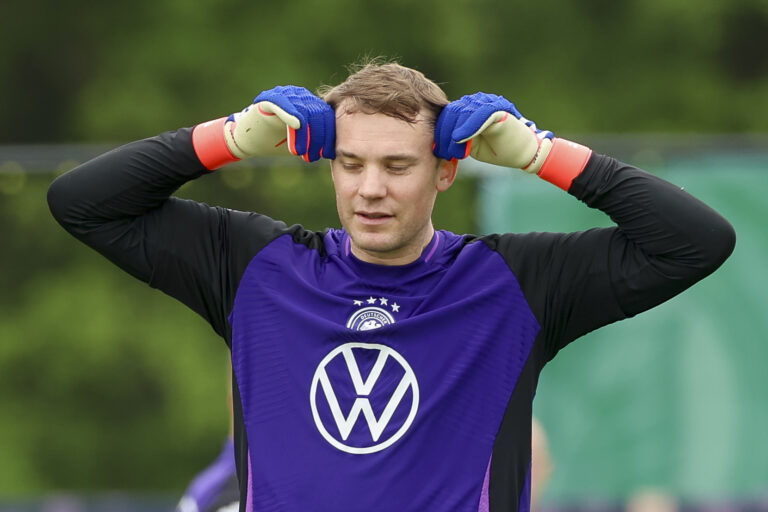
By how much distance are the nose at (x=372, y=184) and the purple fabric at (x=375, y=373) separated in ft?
0.83

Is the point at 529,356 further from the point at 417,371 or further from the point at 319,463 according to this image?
the point at 319,463

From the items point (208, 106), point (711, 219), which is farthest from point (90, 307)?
point (711, 219)

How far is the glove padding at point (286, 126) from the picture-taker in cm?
347

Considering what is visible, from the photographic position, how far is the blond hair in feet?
11.4

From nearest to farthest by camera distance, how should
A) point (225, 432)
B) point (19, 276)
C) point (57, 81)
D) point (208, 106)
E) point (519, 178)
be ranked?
1. point (519, 178)
2. point (19, 276)
3. point (225, 432)
4. point (208, 106)
5. point (57, 81)

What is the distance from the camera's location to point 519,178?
7.25 m

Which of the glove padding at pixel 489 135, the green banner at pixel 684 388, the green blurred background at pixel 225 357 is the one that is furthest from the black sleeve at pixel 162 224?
the green banner at pixel 684 388

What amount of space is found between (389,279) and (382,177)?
289 millimetres

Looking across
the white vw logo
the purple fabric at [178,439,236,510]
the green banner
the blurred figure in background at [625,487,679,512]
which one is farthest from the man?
the blurred figure in background at [625,487,679,512]

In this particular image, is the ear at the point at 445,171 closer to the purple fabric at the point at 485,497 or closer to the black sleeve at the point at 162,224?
the black sleeve at the point at 162,224

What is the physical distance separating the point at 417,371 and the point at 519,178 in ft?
12.9

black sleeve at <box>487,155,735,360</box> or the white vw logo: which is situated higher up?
black sleeve at <box>487,155,735,360</box>

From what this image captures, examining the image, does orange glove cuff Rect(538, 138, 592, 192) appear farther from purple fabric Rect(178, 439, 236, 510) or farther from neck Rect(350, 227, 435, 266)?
purple fabric Rect(178, 439, 236, 510)

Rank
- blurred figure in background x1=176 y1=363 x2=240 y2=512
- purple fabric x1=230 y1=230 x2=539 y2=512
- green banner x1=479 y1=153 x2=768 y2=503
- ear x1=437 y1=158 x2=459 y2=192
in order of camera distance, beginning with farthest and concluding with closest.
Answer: green banner x1=479 y1=153 x2=768 y2=503 < blurred figure in background x1=176 y1=363 x2=240 y2=512 < ear x1=437 y1=158 x2=459 y2=192 < purple fabric x1=230 y1=230 x2=539 y2=512
